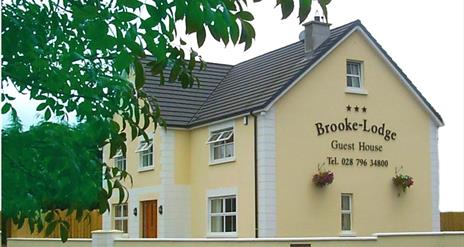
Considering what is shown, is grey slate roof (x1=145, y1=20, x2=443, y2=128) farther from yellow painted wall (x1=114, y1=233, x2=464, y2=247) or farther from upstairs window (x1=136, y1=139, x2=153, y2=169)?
yellow painted wall (x1=114, y1=233, x2=464, y2=247)

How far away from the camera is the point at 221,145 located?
24734 mm

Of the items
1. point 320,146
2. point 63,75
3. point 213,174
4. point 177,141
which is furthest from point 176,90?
point 63,75

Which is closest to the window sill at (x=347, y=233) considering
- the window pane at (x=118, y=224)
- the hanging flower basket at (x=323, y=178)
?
the hanging flower basket at (x=323, y=178)

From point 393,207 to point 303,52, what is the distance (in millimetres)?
5539

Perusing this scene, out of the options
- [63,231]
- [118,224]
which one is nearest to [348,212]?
[118,224]

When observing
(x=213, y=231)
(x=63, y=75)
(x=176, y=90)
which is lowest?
(x=213, y=231)

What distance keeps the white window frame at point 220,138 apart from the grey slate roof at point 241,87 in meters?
0.34

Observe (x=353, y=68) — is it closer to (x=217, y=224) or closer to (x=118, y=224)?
(x=217, y=224)

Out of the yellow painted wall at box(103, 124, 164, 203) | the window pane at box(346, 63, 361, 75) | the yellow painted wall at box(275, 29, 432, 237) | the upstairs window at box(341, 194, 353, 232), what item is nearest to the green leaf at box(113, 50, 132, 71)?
the yellow painted wall at box(275, 29, 432, 237)

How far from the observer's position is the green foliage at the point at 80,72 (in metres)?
2.62

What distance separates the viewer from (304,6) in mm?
2646

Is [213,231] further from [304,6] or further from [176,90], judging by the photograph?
[304,6]

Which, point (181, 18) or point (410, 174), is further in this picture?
point (410, 174)

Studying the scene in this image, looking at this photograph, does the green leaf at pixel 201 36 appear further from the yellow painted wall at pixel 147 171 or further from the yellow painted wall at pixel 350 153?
the yellow painted wall at pixel 147 171
